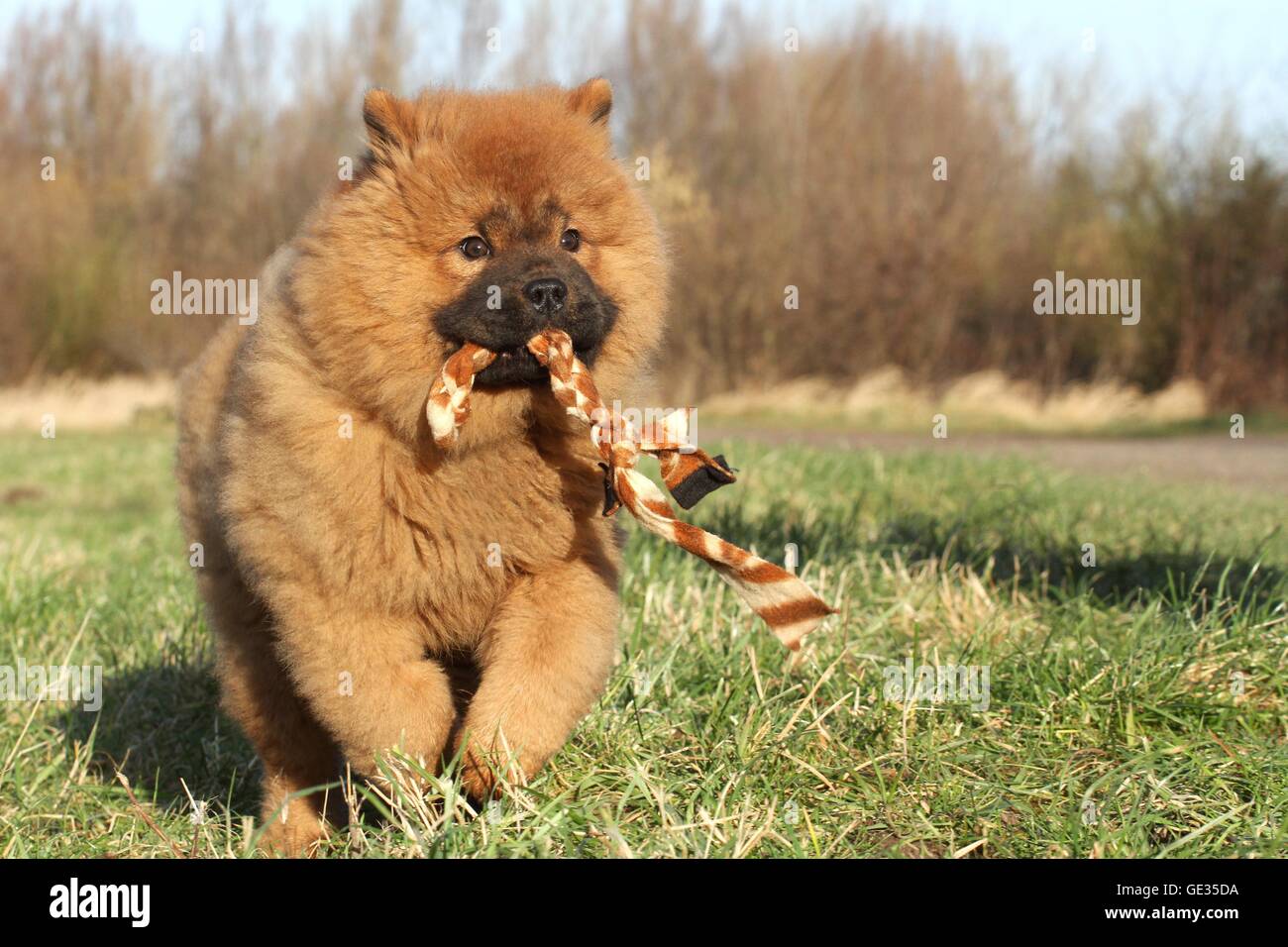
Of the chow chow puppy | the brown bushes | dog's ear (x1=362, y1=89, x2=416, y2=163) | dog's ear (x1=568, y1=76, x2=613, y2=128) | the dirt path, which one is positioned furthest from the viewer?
the brown bushes

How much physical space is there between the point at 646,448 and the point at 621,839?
1032mm

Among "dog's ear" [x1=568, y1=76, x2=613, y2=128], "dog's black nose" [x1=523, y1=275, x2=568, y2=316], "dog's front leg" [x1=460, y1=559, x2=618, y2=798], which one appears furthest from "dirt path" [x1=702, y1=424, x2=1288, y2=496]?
"dog's black nose" [x1=523, y1=275, x2=568, y2=316]

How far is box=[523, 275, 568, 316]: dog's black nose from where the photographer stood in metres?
3.15

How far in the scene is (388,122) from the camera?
3365mm

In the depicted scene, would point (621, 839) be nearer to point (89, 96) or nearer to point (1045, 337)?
point (1045, 337)

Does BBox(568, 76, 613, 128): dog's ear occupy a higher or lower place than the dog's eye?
higher

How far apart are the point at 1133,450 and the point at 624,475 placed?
1266cm

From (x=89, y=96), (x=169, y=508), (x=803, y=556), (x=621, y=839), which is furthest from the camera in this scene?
(x=89, y=96)

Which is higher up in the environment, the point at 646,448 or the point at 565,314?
the point at 565,314

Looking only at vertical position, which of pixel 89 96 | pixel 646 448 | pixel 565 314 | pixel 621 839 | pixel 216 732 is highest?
pixel 89 96

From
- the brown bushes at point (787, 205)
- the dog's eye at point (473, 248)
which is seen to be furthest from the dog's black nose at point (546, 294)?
the brown bushes at point (787, 205)

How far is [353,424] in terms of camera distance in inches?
129

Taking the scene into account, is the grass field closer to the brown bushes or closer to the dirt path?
the dirt path

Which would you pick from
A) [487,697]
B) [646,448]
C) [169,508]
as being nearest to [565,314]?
[646,448]
